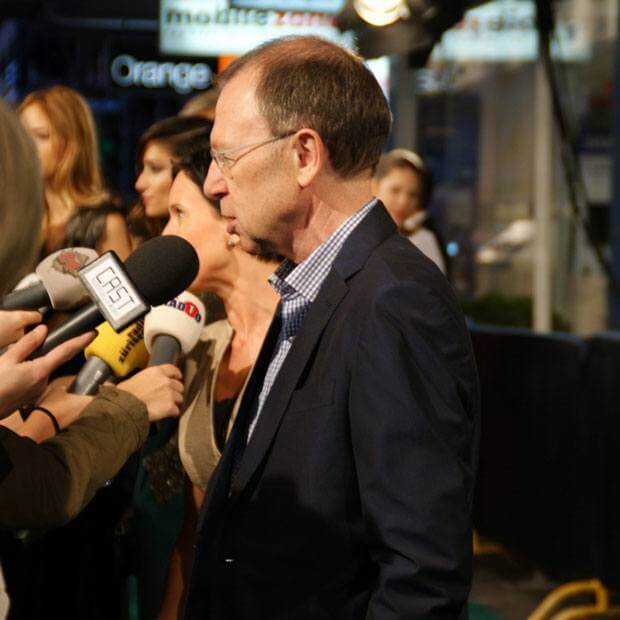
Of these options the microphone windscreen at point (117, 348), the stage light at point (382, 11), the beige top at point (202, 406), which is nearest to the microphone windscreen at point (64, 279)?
the microphone windscreen at point (117, 348)

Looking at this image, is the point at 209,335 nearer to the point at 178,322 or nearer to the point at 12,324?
the point at 178,322

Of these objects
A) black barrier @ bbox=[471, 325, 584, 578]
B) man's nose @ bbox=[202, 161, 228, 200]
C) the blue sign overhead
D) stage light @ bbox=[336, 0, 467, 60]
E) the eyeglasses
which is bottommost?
black barrier @ bbox=[471, 325, 584, 578]

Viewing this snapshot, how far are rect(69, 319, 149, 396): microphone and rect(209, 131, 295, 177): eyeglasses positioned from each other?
584 millimetres

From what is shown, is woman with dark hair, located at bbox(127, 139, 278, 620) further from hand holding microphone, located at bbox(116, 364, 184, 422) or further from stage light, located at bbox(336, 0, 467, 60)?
stage light, located at bbox(336, 0, 467, 60)

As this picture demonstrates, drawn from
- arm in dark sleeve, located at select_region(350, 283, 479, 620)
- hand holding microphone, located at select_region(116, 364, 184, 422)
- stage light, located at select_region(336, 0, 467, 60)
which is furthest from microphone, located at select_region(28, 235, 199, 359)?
stage light, located at select_region(336, 0, 467, 60)

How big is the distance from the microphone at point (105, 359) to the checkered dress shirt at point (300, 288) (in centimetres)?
58

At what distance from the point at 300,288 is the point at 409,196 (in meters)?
5.10

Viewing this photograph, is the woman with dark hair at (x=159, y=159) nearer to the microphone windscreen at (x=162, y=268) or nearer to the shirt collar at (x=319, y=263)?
the microphone windscreen at (x=162, y=268)

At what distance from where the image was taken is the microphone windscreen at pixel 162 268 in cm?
251

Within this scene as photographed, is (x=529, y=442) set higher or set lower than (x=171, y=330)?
lower

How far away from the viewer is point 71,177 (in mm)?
4801

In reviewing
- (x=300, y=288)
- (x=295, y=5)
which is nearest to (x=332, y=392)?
(x=300, y=288)

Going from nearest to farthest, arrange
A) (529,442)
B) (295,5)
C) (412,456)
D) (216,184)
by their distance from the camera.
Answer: (412,456) < (216,184) < (529,442) < (295,5)

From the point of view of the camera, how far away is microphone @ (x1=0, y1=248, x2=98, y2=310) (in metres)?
2.54
